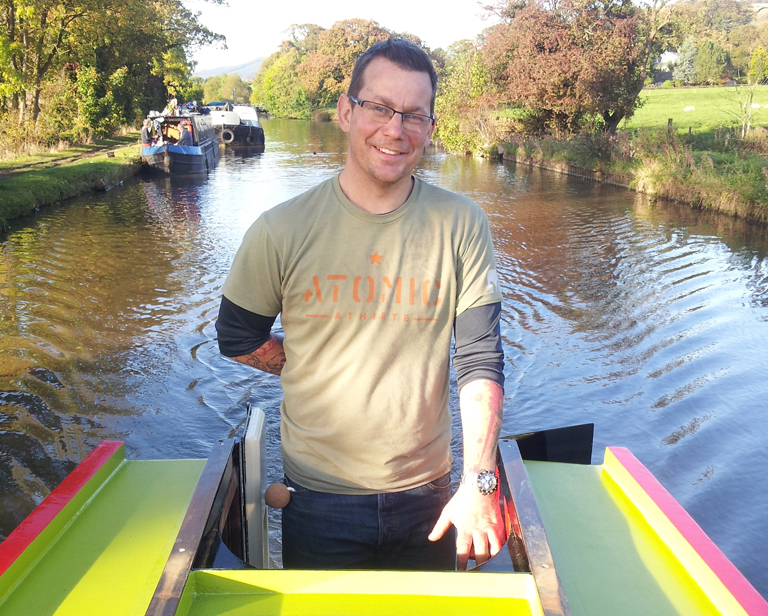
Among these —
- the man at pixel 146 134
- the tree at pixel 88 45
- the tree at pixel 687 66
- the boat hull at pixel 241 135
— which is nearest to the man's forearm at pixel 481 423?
the tree at pixel 88 45

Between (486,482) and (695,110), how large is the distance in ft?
125

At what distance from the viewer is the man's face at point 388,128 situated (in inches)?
75.2

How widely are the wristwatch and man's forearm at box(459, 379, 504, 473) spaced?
2 centimetres

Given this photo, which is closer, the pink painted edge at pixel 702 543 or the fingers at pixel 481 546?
the pink painted edge at pixel 702 543

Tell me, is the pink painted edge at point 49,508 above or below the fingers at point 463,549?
above

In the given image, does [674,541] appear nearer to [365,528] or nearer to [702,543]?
[702,543]

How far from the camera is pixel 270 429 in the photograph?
5.41m

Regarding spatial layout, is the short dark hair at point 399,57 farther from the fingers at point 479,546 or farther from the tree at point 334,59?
the tree at point 334,59

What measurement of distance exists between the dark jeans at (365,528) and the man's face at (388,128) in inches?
36.4

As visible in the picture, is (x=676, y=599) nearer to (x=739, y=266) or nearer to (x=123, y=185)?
(x=739, y=266)

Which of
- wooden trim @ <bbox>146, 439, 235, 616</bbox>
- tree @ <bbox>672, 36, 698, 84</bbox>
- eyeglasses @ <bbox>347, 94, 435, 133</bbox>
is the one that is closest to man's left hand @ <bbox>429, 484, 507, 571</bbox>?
wooden trim @ <bbox>146, 439, 235, 616</bbox>

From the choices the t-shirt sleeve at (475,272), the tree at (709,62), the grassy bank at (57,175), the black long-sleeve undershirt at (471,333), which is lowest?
the grassy bank at (57,175)

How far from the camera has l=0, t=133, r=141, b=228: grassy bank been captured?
13734mm

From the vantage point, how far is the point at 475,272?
194cm
